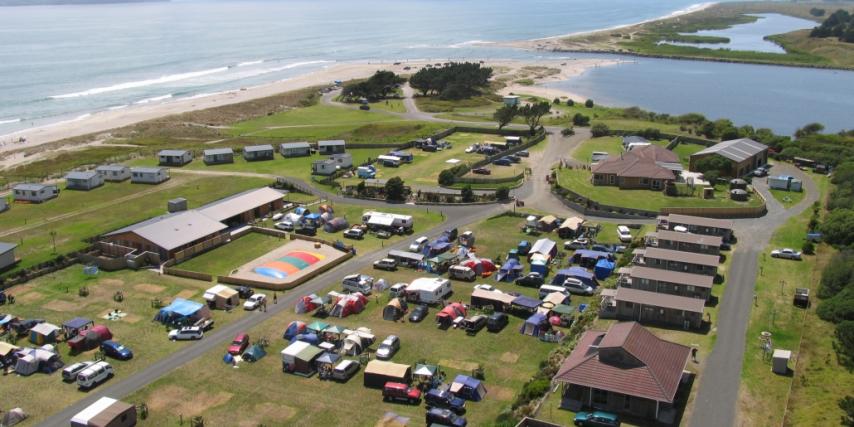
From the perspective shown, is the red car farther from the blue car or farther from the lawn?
the blue car

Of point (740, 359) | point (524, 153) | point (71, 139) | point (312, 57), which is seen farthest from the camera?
point (312, 57)

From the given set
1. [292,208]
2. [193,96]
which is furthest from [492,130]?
[193,96]

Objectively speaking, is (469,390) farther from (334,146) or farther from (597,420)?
(334,146)

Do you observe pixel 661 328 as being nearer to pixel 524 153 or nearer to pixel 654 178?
pixel 654 178

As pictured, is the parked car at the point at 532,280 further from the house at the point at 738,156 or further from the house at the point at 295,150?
the house at the point at 295,150

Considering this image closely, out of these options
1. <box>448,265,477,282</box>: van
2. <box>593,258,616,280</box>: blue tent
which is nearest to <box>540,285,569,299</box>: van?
<box>593,258,616,280</box>: blue tent

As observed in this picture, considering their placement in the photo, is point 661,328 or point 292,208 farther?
point 292,208
